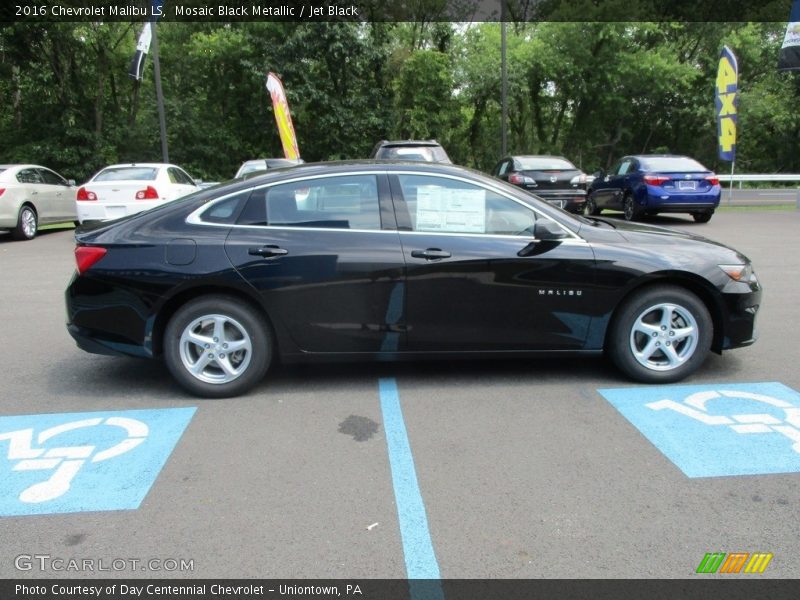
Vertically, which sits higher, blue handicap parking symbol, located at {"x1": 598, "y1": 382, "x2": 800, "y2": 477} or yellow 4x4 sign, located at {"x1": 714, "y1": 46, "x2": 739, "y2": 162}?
yellow 4x4 sign, located at {"x1": 714, "y1": 46, "x2": 739, "y2": 162}

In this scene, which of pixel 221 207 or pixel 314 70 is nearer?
pixel 221 207

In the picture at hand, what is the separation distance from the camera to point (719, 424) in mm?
3957

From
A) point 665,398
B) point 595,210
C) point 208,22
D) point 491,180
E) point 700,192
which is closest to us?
point 665,398

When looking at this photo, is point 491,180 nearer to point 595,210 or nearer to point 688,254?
point 688,254

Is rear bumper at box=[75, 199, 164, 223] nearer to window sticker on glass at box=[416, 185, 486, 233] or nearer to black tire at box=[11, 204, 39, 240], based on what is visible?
black tire at box=[11, 204, 39, 240]

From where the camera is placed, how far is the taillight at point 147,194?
12.7m

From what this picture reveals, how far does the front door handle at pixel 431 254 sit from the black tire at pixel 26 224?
12.0 m

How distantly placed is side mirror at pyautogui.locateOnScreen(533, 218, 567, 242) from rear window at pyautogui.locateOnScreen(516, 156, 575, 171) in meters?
10.0

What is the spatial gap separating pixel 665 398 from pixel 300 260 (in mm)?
2582

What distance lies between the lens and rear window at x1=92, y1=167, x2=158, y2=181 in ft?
42.7

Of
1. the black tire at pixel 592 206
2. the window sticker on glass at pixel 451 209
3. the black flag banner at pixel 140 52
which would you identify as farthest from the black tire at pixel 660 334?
the black flag banner at pixel 140 52

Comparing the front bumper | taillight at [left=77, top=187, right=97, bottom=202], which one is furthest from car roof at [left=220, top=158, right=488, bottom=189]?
taillight at [left=77, top=187, right=97, bottom=202]

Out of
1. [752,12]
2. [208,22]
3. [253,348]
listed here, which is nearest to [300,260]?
[253,348]

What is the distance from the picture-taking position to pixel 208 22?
3222cm
